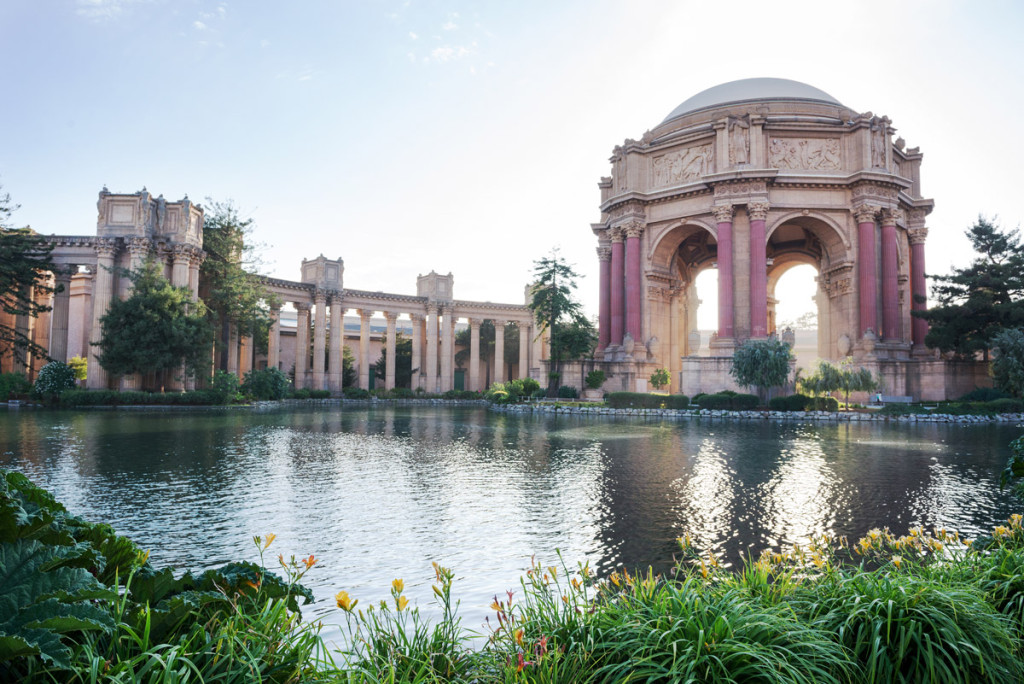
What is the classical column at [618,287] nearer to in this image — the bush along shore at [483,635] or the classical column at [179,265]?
the classical column at [179,265]

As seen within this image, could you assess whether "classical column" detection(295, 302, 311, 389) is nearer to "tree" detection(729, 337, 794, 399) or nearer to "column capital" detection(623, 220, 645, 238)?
"column capital" detection(623, 220, 645, 238)

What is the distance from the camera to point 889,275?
36.6 m

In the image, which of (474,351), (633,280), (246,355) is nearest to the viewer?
(633,280)

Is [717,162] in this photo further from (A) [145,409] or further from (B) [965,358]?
(A) [145,409]

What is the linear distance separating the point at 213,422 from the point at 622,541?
65.1ft

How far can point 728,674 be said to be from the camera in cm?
254

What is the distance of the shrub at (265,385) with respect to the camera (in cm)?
3766

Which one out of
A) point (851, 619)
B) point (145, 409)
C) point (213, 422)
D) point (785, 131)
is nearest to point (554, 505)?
point (851, 619)

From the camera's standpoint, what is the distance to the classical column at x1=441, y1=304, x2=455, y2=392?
56.5m

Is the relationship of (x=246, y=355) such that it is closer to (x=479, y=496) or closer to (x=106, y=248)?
(x=106, y=248)

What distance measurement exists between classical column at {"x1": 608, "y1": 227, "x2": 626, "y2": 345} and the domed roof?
10.1 m

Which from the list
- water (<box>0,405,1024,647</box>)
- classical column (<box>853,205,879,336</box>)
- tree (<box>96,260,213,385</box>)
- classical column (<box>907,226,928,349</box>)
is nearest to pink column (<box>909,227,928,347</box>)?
classical column (<box>907,226,928,349</box>)

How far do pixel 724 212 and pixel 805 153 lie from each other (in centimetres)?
698

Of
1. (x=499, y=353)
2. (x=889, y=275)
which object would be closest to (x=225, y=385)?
(x=499, y=353)
